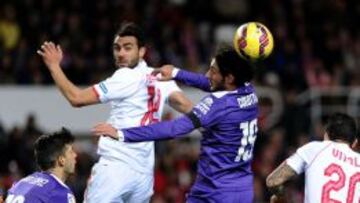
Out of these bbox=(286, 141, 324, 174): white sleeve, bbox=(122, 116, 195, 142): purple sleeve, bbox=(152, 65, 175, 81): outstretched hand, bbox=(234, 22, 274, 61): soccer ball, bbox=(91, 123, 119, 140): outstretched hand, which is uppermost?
bbox=(234, 22, 274, 61): soccer ball

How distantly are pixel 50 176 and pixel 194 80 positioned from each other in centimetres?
171

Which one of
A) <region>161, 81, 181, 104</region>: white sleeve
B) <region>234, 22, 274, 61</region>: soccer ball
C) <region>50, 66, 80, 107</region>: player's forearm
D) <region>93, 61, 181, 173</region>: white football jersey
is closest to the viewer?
<region>50, 66, 80, 107</region>: player's forearm

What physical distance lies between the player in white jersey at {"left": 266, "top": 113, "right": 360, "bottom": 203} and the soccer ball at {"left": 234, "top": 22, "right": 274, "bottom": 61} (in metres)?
0.88

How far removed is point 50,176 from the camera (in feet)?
37.1

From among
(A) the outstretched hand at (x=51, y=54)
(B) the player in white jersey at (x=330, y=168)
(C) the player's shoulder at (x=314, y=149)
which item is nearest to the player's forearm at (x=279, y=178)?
(B) the player in white jersey at (x=330, y=168)

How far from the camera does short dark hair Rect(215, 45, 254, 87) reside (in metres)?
11.4

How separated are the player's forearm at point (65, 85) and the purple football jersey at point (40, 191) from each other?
2.48 feet

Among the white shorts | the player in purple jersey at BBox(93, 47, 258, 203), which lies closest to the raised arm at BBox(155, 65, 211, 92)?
the player in purple jersey at BBox(93, 47, 258, 203)

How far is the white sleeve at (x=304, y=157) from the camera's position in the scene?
1140cm

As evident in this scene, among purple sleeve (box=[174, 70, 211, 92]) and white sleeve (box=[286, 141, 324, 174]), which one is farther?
purple sleeve (box=[174, 70, 211, 92])

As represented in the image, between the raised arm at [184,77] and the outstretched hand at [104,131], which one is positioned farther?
the raised arm at [184,77]

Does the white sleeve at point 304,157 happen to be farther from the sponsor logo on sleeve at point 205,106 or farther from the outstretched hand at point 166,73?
the outstretched hand at point 166,73

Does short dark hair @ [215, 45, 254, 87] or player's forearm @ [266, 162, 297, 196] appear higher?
short dark hair @ [215, 45, 254, 87]

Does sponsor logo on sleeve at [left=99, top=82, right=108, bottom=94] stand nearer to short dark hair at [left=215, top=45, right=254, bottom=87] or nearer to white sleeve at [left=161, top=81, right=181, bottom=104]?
white sleeve at [left=161, top=81, right=181, bottom=104]
